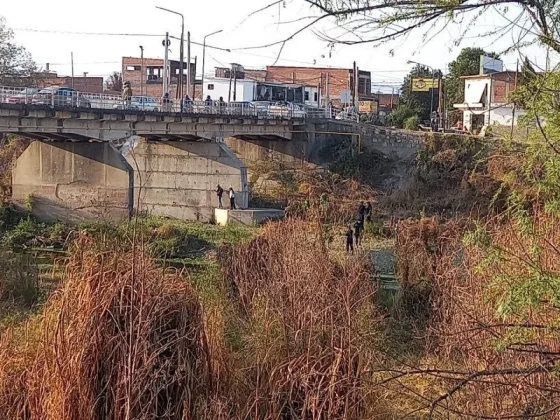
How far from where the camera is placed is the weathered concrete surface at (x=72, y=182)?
3672 centimetres

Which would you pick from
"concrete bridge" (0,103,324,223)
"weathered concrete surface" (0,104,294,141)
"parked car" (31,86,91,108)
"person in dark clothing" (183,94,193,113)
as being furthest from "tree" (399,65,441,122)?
"parked car" (31,86,91,108)

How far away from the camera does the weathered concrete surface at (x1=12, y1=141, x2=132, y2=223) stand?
120 ft

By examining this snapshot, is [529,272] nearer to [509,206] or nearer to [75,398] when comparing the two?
[509,206]

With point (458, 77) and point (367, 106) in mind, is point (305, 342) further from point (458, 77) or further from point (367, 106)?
point (367, 106)

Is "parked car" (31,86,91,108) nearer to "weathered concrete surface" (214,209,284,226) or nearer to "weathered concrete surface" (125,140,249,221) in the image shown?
"weathered concrete surface" (125,140,249,221)

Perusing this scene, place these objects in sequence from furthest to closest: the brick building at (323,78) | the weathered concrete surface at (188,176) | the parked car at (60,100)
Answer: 1. the brick building at (323,78)
2. the weathered concrete surface at (188,176)
3. the parked car at (60,100)

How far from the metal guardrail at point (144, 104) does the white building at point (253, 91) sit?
54.4 feet

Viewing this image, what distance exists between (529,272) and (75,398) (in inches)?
199

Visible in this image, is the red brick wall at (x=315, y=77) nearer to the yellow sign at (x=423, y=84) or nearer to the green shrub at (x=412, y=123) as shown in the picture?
the yellow sign at (x=423, y=84)

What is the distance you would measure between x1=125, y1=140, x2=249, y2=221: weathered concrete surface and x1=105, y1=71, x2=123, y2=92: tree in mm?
42182

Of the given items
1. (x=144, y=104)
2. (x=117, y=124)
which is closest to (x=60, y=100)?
(x=117, y=124)

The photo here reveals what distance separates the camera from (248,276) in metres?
16.1

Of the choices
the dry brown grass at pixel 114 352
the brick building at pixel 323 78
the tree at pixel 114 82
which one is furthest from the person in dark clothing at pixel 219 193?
the tree at pixel 114 82

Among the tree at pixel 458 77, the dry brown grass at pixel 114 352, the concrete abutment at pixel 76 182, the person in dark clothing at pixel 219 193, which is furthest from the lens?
the tree at pixel 458 77
